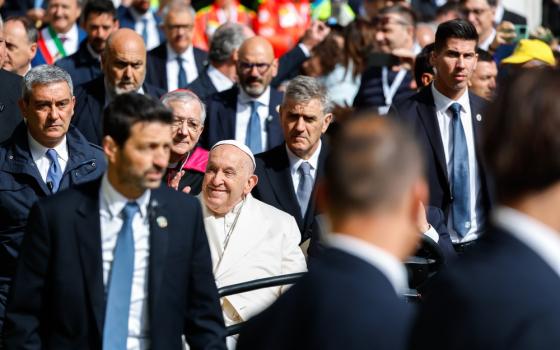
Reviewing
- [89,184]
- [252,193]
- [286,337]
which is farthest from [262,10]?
[286,337]

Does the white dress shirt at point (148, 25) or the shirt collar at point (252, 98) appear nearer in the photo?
the shirt collar at point (252, 98)

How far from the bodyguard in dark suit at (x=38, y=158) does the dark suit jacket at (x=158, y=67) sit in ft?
11.0

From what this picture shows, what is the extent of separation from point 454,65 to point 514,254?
5.36m

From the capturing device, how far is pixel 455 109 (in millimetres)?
7457

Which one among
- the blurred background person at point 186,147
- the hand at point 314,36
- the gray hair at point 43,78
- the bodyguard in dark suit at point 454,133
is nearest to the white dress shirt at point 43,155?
the gray hair at point 43,78

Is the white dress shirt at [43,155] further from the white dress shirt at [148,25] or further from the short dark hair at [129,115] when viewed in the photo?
the white dress shirt at [148,25]

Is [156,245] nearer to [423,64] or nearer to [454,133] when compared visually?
[454,133]

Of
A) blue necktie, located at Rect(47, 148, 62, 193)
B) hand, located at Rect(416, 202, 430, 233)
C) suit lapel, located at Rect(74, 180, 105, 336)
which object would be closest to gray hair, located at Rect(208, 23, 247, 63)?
blue necktie, located at Rect(47, 148, 62, 193)

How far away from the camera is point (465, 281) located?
235 cm

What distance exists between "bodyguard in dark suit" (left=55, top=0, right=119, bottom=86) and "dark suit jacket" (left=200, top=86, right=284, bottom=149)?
3.75 feet

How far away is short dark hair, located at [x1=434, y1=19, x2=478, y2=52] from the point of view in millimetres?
7691

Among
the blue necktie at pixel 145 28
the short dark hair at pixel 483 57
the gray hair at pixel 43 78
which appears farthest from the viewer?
the blue necktie at pixel 145 28

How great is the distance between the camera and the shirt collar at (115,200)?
434cm

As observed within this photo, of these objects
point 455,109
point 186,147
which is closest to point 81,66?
point 186,147
